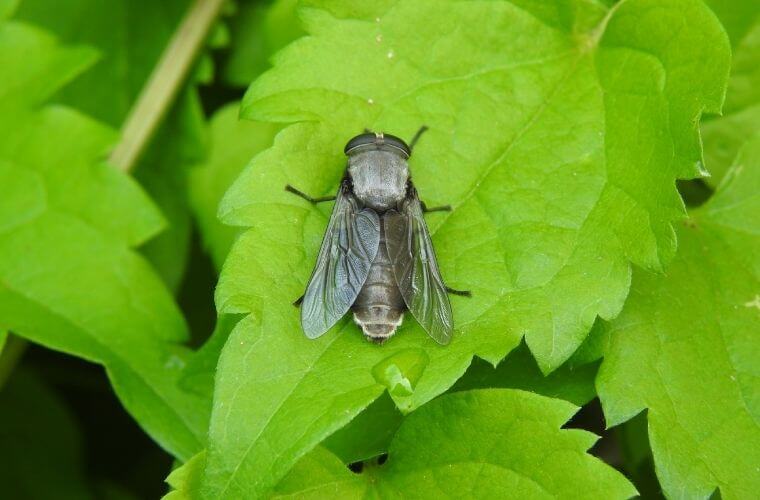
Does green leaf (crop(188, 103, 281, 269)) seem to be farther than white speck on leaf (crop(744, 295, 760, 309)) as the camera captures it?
Yes

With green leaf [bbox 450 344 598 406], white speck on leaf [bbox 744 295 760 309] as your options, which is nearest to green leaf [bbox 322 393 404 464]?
green leaf [bbox 450 344 598 406]

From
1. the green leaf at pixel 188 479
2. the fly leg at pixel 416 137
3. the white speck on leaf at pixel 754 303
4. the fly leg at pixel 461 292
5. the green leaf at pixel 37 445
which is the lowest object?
the green leaf at pixel 37 445

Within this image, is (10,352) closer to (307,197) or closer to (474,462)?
(307,197)

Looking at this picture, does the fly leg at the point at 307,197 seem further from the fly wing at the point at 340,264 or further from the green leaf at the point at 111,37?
the green leaf at the point at 111,37

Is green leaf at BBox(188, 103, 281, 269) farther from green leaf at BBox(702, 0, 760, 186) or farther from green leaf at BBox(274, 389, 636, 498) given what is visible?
green leaf at BBox(702, 0, 760, 186)

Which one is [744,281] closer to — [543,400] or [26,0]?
[543,400]

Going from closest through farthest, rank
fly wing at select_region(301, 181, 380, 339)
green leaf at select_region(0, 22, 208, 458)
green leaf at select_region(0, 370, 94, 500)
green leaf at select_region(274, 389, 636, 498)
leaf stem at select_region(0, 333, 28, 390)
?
green leaf at select_region(274, 389, 636, 498) → fly wing at select_region(301, 181, 380, 339) → green leaf at select_region(0, 22, 208, 458) → leaf stem at select_region(0, 333, 28, 390) → green leaf at select_region(0, 370, 94, 500)

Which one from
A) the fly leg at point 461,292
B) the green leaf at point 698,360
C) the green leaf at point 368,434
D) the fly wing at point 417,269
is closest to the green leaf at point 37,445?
the green leaf at point 368,434

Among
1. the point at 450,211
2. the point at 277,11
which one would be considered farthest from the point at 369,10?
the point at 277,11
